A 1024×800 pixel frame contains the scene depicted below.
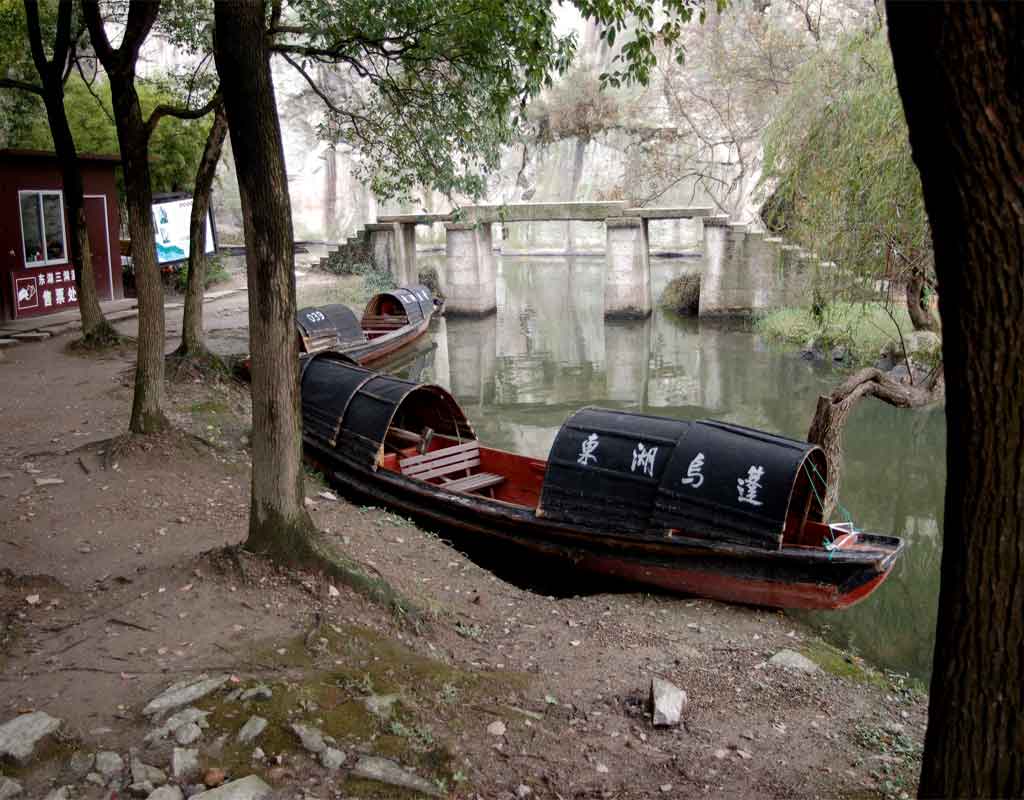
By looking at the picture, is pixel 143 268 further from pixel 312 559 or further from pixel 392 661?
pixel 392 661

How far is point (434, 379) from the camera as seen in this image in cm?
2252

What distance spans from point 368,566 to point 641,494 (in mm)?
2879

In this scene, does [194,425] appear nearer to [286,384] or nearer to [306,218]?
[286,384]

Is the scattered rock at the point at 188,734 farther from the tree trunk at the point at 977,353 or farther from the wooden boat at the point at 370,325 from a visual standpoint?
the wooden boat at the point at 370,325

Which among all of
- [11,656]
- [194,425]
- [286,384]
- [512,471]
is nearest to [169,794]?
[11,656]

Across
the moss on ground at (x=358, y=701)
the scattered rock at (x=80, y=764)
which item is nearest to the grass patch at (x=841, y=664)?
the moss on ground at (x=358, y=701)

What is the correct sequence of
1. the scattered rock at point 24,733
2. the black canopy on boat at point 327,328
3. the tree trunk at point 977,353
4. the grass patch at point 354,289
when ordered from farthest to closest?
the grass patch at point 354,289
the black canopy on boat at point 327,328
the scattered rock at point 24,733
the tree trunk at point 977,353

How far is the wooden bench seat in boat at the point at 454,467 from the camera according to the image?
11.2 meters

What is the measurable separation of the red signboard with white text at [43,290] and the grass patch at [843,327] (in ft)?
47.5

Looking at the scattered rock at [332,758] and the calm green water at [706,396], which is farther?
the calm green water at [706,396]

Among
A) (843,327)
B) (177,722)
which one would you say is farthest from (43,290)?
(177,722)

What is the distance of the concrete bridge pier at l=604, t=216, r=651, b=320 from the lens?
28484 millimetres

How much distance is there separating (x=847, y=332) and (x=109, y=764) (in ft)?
52.9

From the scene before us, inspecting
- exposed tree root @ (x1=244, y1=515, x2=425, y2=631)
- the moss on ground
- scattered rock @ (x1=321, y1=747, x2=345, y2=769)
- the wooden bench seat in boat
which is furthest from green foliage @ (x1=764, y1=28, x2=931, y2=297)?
scattered rock @ (x1=321, y1=747, x2=345, y2=769)
